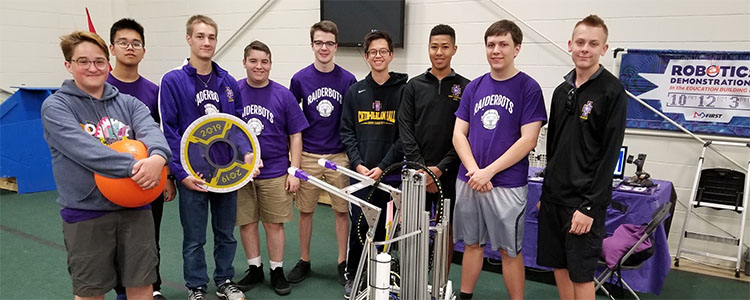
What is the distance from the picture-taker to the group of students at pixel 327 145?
203 centimetres

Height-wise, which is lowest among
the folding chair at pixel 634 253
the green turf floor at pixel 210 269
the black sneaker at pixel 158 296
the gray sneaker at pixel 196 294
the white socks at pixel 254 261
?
the green turf floor at pixel 210 269

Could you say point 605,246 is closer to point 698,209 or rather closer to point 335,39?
point 698,209

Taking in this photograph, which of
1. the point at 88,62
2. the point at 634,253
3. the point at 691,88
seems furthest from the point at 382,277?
the point at 691,88

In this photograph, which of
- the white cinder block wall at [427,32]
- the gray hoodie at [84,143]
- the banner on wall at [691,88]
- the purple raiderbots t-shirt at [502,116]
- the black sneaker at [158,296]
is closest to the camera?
the gray hoodie at [84,143]

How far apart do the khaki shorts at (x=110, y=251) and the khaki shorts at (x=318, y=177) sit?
1.12 metres

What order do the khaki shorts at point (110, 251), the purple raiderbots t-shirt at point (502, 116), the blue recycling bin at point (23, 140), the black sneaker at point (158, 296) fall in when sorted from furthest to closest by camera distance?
1. the blue recycling bin at point (23, 140)
2. the black sneaker at point (158, 296)
3. the purple raiderbots t-shirt at point (502, 116)
4. the khaki shorts at point (110, 251)

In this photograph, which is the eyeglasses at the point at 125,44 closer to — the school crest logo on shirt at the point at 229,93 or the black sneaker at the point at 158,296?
the school crest logo on shirt at the point at 229,93

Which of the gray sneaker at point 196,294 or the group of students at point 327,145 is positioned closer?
the group of students at point 327,145

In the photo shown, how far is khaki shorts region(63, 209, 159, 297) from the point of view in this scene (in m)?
2.02

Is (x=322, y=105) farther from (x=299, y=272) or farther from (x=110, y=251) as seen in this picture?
(x=110, y=251)

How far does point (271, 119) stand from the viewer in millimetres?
2943

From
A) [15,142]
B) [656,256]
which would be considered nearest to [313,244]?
[656,256]

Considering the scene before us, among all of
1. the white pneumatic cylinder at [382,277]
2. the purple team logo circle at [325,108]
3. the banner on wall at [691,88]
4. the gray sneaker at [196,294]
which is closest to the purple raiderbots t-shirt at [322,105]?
the purple team logo circle at [325,108]

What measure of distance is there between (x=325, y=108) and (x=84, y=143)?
4.82 feet
